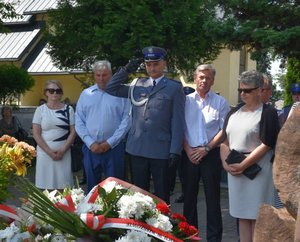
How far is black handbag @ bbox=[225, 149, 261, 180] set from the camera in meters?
5.30

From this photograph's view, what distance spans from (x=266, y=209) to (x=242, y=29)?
671 centimetres

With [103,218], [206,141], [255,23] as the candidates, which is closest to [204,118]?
[206,141]

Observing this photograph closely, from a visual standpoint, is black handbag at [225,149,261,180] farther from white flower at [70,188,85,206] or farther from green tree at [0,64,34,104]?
green tree at [0,64,34,104]

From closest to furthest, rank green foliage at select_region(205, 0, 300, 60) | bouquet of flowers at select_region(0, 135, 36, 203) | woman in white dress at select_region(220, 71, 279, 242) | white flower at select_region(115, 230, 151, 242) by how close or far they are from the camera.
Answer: white flower at select_region(115, 230, 151, 242)
bouquet of flowers at select_region(0, 135, 36, 203)
woman in white dress at select_region(220, 71, 279, 242)
green foliage at select_region(205, 0, 300, 60)

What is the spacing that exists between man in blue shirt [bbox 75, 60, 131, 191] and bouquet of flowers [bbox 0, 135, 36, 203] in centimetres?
186

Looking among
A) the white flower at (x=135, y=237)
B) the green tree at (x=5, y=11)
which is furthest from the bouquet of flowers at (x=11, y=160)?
the green tree at (x=5, y=11)

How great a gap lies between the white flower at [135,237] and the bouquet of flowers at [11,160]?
121cm

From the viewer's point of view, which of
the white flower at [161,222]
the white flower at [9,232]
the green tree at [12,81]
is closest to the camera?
the white flower at [161,222]

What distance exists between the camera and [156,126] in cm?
585

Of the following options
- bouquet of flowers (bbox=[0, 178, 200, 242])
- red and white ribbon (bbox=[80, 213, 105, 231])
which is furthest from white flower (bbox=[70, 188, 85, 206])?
red and white ribbon (bbox=[80, 213, 105, 231])

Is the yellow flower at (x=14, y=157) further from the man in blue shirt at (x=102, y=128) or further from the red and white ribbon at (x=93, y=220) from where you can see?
the man in blue shirt at (x=102, y=128)

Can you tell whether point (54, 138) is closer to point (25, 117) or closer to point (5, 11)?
point (5, 11)

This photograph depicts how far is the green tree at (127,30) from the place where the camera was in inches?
518

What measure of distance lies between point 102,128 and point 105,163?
1.19 ft
